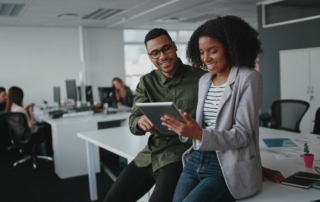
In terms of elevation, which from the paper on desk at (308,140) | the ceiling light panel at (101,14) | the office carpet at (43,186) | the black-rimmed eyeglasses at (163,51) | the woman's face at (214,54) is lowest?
the office carpet at (43,186)

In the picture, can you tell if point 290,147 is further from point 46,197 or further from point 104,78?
point 104,78

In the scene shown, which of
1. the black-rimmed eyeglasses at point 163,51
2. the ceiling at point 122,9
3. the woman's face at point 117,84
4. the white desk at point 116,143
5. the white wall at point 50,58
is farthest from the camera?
the white wall at point 50,58

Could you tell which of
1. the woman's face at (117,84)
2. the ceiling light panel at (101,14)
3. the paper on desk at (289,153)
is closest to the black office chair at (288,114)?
the paper on desk at (289,153)

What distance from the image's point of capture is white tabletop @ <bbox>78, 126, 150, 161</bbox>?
244 cm

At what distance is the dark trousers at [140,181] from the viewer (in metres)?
1.71

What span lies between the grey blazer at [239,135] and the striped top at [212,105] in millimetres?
72

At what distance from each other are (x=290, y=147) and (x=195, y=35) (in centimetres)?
121

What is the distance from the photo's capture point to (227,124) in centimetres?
139

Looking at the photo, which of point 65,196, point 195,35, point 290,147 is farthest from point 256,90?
point 65,196

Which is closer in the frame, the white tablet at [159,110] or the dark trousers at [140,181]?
the white tablet at [159,110]

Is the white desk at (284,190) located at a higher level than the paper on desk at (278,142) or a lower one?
lower

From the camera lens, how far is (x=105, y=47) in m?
9.14

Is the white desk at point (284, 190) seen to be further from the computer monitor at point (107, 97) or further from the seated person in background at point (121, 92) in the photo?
the seated person in background at point (121, 92)

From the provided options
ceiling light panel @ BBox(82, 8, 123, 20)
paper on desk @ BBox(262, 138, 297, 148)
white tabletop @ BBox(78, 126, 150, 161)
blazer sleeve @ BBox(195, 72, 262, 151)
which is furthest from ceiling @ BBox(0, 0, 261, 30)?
blazer sleeve @ BBox(195, 72, 262, 151)
